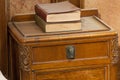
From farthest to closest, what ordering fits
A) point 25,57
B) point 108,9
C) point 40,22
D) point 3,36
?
1. point 108,9
2. point 3,36
3. point 40,22
4. point 25,57

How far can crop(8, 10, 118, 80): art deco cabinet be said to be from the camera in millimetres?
1684

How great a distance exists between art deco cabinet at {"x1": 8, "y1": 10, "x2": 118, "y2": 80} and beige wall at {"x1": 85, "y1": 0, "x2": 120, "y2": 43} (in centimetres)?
24

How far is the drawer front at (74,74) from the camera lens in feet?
5.66

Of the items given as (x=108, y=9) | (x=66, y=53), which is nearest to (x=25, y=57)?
(x=66, y=53)

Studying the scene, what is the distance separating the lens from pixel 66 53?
1727mm

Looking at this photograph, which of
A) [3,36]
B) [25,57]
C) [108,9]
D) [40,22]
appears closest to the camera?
[25,57]

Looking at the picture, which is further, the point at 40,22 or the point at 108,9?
the point at 108,9

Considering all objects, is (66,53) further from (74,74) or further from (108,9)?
(108,9)

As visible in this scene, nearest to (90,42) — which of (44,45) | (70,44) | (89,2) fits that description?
(70,44)

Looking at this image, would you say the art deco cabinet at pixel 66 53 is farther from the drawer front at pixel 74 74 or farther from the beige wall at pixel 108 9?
the beige wall at pixel 108 9

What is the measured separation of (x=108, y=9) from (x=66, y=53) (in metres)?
0.46

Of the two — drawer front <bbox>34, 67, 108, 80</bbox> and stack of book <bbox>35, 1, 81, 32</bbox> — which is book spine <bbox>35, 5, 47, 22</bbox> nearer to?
stack of book <bbox>35, 1, 81, 32</bbox>

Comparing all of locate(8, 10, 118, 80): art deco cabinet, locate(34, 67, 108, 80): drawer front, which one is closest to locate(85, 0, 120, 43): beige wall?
locate(8, 10, 118, 80): art deco cabinet

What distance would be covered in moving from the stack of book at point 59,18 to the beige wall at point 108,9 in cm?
29
